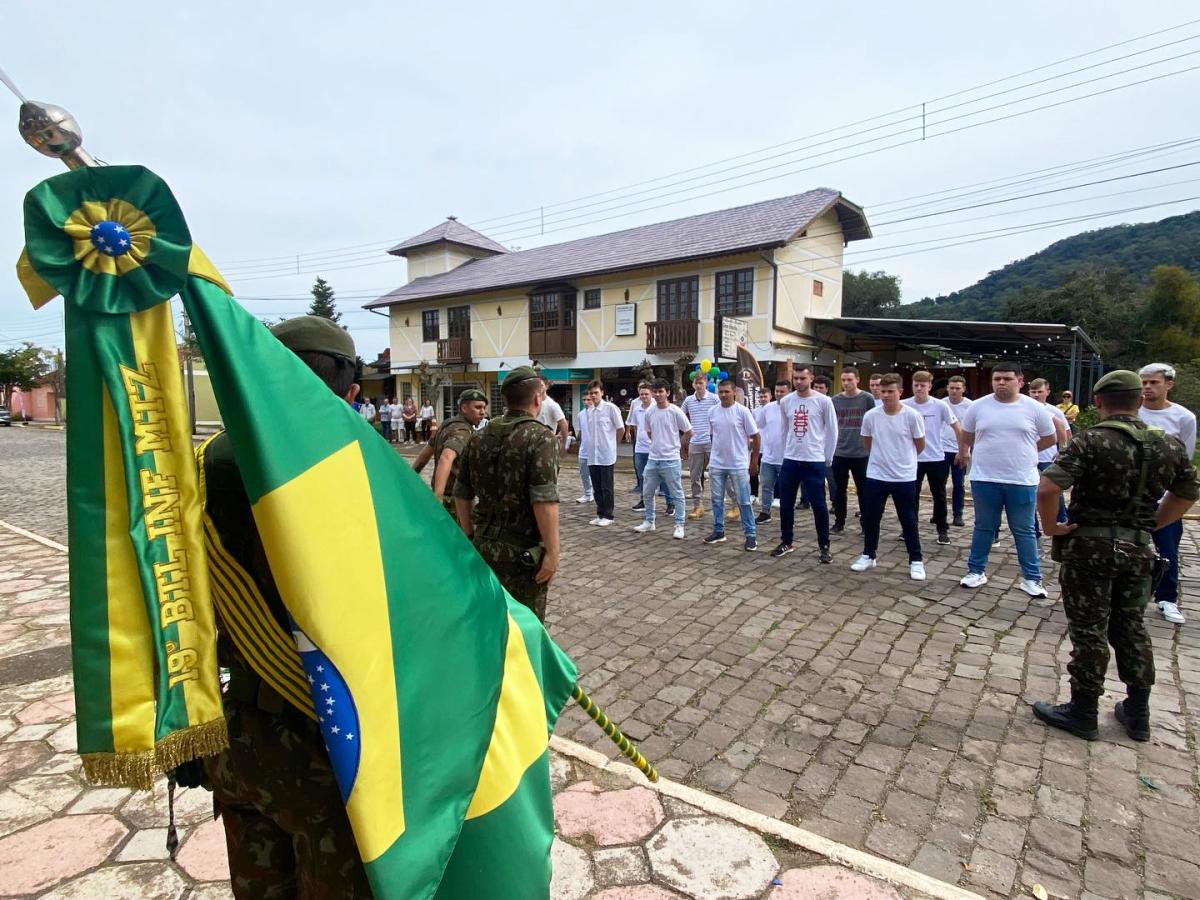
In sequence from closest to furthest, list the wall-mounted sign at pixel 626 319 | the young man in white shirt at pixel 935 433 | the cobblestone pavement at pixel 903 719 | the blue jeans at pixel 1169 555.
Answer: the cobblestone pavement at pixel 903 719, the blue jeans at pixel 1169 555, the young man in white shirt at pixel 935 433, the wall-mounted sign at pixel 626 319

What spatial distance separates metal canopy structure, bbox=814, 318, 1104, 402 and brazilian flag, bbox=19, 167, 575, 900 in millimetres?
16801

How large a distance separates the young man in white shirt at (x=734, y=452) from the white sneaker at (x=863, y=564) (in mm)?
1116

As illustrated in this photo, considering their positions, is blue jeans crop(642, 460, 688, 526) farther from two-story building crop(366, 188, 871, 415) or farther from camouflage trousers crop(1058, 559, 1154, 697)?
two-story building crop(366, 188, 871, 415)

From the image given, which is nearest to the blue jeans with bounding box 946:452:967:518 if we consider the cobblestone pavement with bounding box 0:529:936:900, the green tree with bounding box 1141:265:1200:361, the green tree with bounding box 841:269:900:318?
the cobblestone pavement with bounding box 0:529:936:900

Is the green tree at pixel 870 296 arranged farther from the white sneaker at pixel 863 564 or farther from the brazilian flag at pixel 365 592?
the brazilian flag at pixel 365 592

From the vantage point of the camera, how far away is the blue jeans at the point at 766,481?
26.6ft

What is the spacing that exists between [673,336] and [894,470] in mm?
15186

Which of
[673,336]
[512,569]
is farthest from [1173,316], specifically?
[512,569]

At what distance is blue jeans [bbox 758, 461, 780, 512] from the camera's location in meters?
8.09

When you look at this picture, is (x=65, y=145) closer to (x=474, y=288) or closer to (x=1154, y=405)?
(x=1154, y=405)

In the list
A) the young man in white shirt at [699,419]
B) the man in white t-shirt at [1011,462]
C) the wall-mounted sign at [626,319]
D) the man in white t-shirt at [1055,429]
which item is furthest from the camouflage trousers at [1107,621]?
the wall-mounted sign at [626,319]


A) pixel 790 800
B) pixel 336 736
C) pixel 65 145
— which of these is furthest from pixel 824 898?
pixel 65 145

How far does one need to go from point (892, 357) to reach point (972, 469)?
19427 mm

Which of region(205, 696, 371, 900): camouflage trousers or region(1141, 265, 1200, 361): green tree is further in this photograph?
region(1141, 265, 1200, 361): green tree
